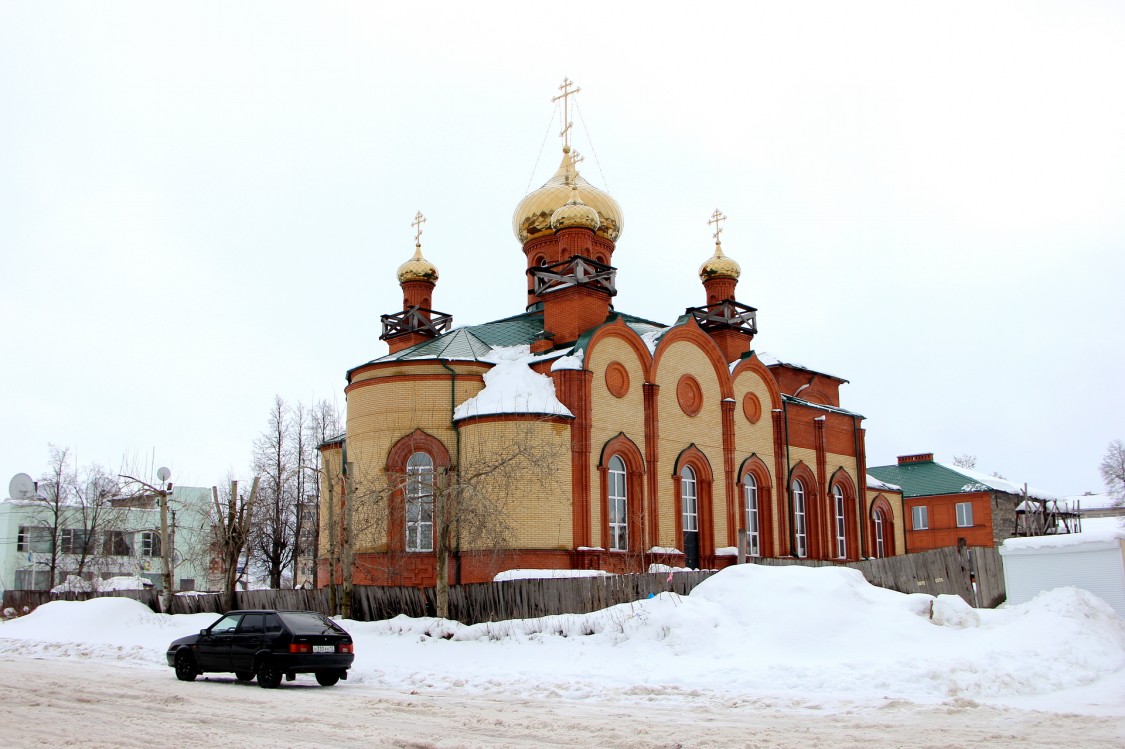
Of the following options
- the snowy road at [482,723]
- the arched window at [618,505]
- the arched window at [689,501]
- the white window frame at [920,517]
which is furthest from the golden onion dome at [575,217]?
the white window frame at [920,517]

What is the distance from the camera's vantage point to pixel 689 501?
26688 millimetres

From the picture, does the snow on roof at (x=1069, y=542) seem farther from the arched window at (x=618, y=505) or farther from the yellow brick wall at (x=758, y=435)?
the yellow brick wall at (x=758, y=435)

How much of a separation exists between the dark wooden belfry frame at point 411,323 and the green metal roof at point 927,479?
2199cm

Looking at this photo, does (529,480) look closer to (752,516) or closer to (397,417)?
(397,417)

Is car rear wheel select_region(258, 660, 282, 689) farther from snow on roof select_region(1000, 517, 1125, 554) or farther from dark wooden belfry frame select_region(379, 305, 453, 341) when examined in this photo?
dark wooden belfry frame select_region(379, 305, 453, 341)

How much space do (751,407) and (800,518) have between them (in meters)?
3.93

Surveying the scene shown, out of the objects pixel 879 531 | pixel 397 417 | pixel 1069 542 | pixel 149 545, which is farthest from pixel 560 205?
pixel 149 545

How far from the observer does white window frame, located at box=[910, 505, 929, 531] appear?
144ft

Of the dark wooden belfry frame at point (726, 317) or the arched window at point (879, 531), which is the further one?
the arched window at point (879, 531)

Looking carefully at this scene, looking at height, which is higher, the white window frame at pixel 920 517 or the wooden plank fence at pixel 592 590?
the white window frame at pixel 920 517

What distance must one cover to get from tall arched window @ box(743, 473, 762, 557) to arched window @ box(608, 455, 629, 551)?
4.88m

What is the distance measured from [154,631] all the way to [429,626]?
6.85 meters

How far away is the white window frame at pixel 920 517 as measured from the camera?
43.8 metres

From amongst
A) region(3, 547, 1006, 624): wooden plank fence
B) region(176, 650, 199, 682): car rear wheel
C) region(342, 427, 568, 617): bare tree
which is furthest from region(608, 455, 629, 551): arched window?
region(176, 650, 199, 682): car rear wheel
